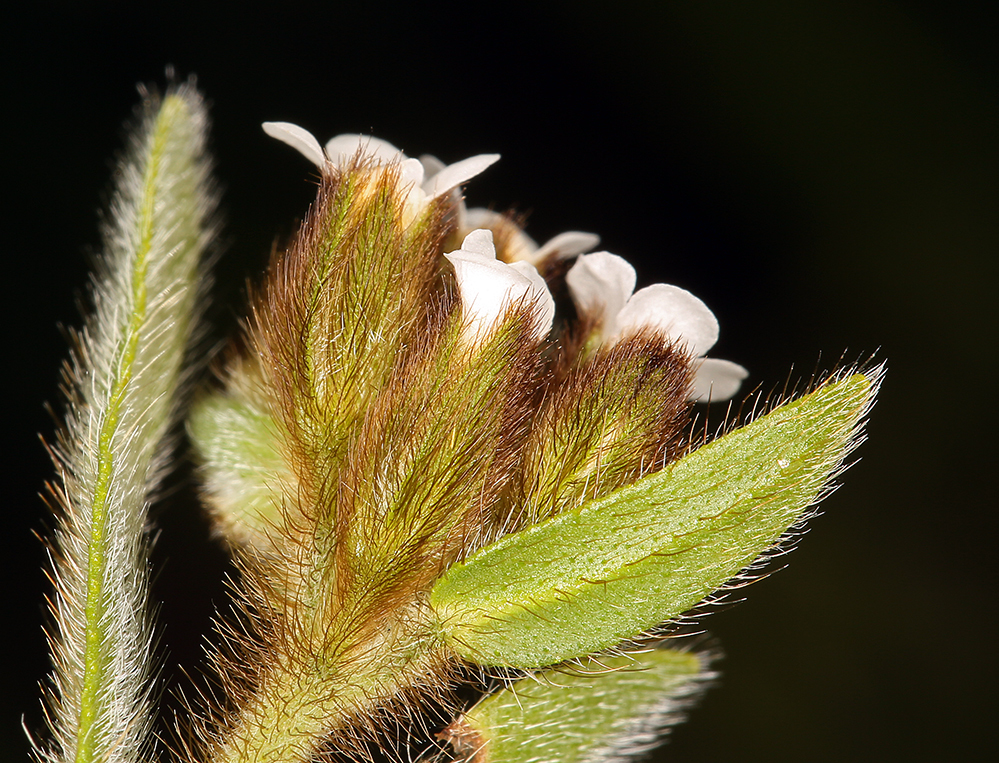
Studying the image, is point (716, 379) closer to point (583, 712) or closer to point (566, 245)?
point (566, 245)

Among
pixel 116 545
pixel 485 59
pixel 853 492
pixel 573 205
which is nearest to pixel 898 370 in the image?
pixel 853 492

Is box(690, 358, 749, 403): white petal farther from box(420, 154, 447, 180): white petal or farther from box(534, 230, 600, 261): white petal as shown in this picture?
box(420, 154, 447, 180): white petal

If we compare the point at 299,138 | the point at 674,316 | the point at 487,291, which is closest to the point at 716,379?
the point at 674,316

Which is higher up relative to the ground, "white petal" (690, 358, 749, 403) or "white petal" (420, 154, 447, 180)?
"white petal" (420, 154, 447, 180)

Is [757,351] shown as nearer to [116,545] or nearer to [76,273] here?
[76,273]

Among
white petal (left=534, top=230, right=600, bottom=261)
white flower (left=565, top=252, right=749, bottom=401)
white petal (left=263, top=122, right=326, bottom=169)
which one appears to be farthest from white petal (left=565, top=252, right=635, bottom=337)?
white petal (left=263, top=122, right=326, bottom=169)
